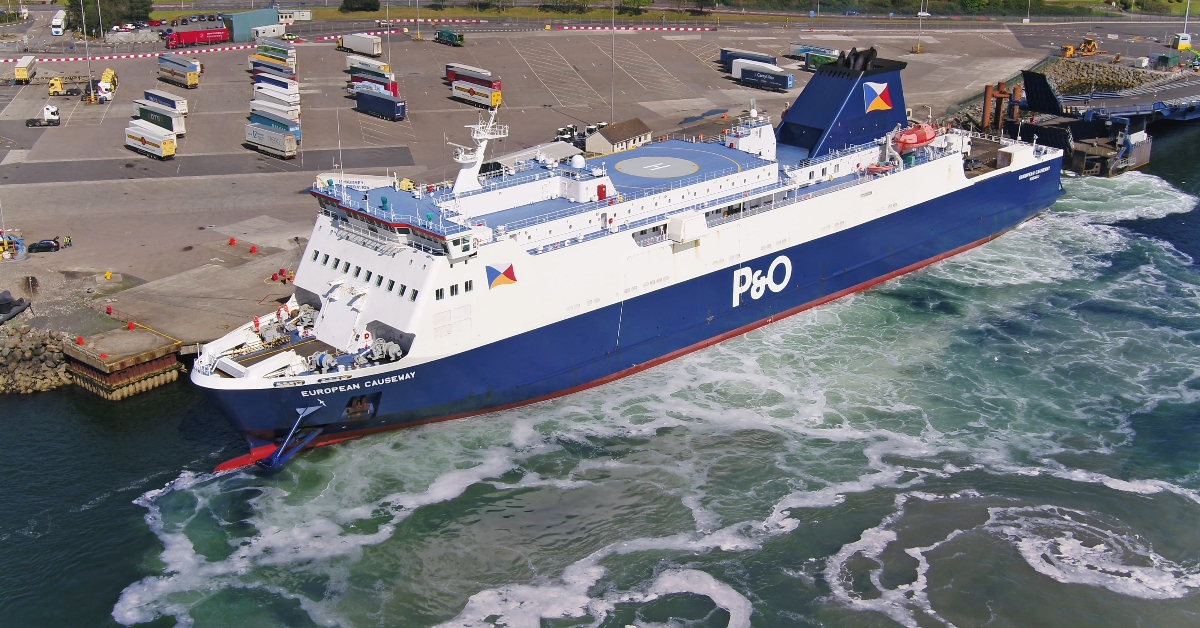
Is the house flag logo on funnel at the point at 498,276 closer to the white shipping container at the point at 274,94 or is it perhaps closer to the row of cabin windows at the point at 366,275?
the row of cabin windows at the point at 366,275

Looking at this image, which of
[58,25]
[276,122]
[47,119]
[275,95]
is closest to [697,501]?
[276,122]

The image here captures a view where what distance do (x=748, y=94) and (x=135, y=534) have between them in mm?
61449

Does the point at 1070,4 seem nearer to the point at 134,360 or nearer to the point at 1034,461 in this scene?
the point at 1034,461

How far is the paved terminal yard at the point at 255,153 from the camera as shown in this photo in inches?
1748

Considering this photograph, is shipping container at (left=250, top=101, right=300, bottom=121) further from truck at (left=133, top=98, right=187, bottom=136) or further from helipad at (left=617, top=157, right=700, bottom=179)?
helipad at (left=617, top=157, right=700, bottom=179)

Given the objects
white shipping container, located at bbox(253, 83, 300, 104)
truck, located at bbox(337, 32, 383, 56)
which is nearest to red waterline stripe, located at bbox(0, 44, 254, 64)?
truck, located at bbox(337, 32, 383, 56)

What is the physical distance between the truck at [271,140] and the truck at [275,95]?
14.5ft

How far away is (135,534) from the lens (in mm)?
29297

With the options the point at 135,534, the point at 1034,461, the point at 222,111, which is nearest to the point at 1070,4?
the point at 222,111

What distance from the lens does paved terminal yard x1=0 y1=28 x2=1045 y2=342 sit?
44.4 meters

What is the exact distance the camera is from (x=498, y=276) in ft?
113

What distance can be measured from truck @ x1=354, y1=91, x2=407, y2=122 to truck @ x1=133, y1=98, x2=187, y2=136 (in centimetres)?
1218

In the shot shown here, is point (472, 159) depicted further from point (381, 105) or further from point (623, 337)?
point (381, 105)

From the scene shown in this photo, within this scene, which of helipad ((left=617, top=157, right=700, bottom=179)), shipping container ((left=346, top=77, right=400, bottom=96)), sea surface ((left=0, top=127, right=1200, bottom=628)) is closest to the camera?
sea surface ((left=0, top=127, right=1200, bottom=628))
